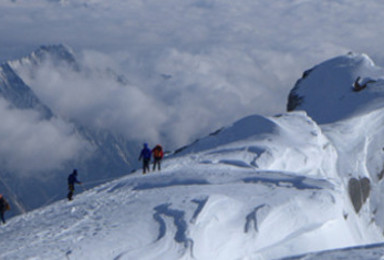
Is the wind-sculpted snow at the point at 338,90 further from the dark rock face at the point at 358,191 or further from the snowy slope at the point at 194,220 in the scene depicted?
the snowy slope at the point at 194,220

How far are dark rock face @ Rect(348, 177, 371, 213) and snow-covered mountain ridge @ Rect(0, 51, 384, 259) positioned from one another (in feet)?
0.30

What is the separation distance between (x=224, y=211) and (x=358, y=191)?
17.9 metres

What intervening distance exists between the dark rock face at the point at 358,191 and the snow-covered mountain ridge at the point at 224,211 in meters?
0.09

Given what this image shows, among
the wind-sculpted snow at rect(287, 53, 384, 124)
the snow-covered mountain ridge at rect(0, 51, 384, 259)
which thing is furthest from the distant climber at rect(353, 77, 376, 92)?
the snow-covered mountain ridge at rect(0, 51, 384, 259)

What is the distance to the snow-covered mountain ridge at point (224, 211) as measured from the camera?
19.7 metres

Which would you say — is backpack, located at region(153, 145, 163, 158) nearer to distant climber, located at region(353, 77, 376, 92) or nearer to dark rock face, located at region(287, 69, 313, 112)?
distant climber, located at region(353, 77, 376, 92)

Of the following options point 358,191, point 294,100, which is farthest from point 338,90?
point 358,191

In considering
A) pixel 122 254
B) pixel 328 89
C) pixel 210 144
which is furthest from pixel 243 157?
pixel 328 89

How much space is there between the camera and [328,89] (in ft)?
183

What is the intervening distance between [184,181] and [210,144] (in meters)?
13.5

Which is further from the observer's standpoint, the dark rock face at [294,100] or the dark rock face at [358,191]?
the dark rock face at [294,100]

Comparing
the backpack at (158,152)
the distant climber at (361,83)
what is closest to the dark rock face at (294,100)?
the distant climber at (361,83)

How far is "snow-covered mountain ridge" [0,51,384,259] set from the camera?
1969 cm

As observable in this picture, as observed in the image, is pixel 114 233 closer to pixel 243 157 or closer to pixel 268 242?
pixel 268 242
